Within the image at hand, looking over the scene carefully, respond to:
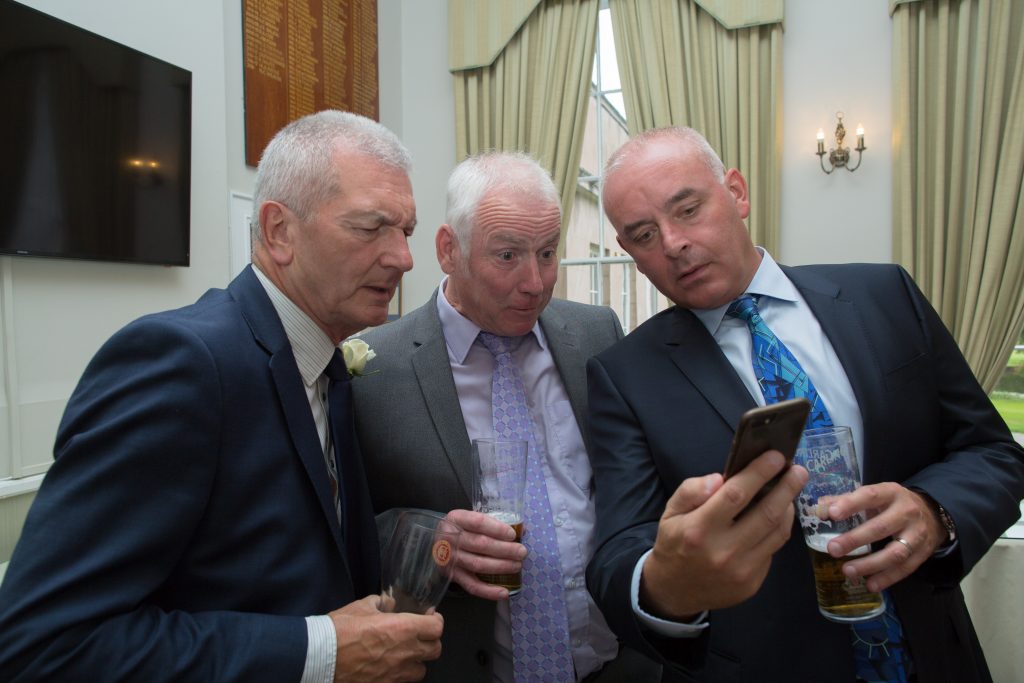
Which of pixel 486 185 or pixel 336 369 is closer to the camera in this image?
pixel 336 369

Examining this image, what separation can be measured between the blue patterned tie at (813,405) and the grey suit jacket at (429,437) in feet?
1.56

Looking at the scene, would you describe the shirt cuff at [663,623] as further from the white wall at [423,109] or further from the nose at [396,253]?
the white wall at [423,109]

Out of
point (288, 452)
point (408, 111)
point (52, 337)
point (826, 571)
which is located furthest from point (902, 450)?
point (408, 111)

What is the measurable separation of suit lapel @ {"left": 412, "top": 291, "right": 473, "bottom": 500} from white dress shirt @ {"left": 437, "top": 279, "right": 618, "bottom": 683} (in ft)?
0.14

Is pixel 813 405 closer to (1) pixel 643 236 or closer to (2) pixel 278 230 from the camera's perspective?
(1) pixel 643 236

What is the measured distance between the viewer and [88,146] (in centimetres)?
320

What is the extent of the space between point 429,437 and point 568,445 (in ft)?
1.16

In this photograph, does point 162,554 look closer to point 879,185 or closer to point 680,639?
point 680,639

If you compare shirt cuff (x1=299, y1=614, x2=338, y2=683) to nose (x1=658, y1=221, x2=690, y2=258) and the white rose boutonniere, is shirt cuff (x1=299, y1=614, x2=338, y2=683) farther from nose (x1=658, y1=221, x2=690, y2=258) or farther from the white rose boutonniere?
nose (x1=658, y1=221, x2=690, y2=258)

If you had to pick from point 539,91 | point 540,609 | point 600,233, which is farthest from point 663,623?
point 600,233

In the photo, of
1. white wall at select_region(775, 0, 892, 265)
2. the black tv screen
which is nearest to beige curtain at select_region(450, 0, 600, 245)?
white wall at select_region(775, 0, 892, 265)

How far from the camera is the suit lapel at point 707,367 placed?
1338mm

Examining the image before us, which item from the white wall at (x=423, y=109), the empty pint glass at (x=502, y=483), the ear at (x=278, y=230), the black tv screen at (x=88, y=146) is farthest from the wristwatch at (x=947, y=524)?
the white wall at (x=423, y=109)

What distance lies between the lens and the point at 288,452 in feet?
3.63
